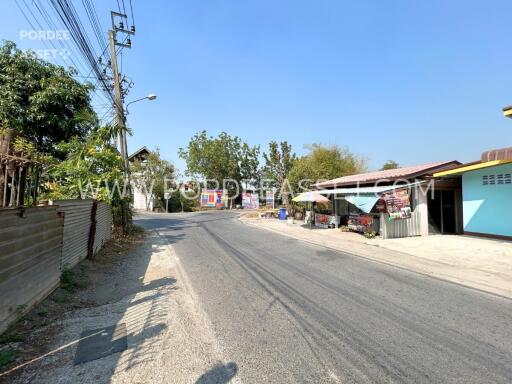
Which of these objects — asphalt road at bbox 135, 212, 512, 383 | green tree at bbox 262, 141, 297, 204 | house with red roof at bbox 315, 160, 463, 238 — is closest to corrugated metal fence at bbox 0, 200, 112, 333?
asphalt road at bbox 135, 212, 512, 383

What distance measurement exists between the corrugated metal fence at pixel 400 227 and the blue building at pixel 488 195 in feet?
6.77

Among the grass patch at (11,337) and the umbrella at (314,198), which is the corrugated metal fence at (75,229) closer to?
the grass patch at (11,337)

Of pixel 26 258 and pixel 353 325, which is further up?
pixel 26 258

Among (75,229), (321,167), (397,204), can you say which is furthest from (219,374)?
(321,167)

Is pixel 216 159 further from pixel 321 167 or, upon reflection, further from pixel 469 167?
pixel 469 167

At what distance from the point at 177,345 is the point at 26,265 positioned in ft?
9.27

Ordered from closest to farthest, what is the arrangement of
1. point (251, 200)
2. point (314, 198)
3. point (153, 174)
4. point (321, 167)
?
1. point (314, 198)
2. point (321, 167)
3. point (153, 174)
4. point (251, 200)

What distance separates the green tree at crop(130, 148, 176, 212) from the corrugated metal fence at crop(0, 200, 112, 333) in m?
31.0

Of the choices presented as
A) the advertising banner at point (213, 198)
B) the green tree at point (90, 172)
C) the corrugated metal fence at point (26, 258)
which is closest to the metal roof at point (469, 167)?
the corrugated metal fence at point (26, 258)

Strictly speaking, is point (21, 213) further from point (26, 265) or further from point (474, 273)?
point (474, 273)

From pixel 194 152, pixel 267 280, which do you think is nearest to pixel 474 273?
pixel 267 280

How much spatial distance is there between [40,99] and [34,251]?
32.2 feet

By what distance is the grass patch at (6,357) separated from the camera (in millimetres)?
3352

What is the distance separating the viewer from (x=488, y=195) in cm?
1242
